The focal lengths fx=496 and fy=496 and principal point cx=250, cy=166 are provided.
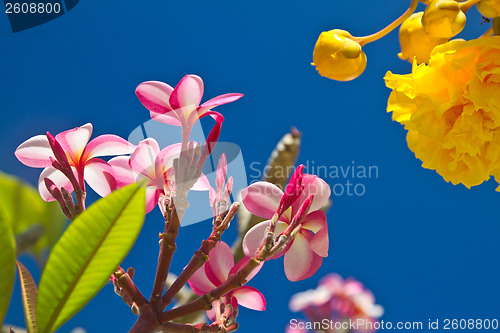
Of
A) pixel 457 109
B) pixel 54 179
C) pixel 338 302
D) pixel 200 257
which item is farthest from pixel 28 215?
pixel 338 302

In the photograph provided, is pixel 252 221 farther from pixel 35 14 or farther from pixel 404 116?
pixel 35 14

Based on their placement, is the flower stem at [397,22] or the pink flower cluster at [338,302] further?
the pink flower cluster at [338,302]

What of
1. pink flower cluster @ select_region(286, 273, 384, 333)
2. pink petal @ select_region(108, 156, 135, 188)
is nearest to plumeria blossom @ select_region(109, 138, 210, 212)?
pink petal @ select_region(108, 156, 135, 188)

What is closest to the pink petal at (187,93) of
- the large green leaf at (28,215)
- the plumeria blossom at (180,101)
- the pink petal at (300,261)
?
the plumeria blossom at (180,101)

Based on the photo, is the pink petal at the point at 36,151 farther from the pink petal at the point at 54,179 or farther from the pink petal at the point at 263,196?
the pink petal at the point at 263,196

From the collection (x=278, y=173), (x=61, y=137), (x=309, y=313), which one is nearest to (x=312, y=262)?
(x=61, y=137)

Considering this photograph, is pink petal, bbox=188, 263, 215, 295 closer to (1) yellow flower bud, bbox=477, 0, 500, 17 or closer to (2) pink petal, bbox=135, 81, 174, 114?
(2) pink petal, bbox=135, 81, 174, 114
